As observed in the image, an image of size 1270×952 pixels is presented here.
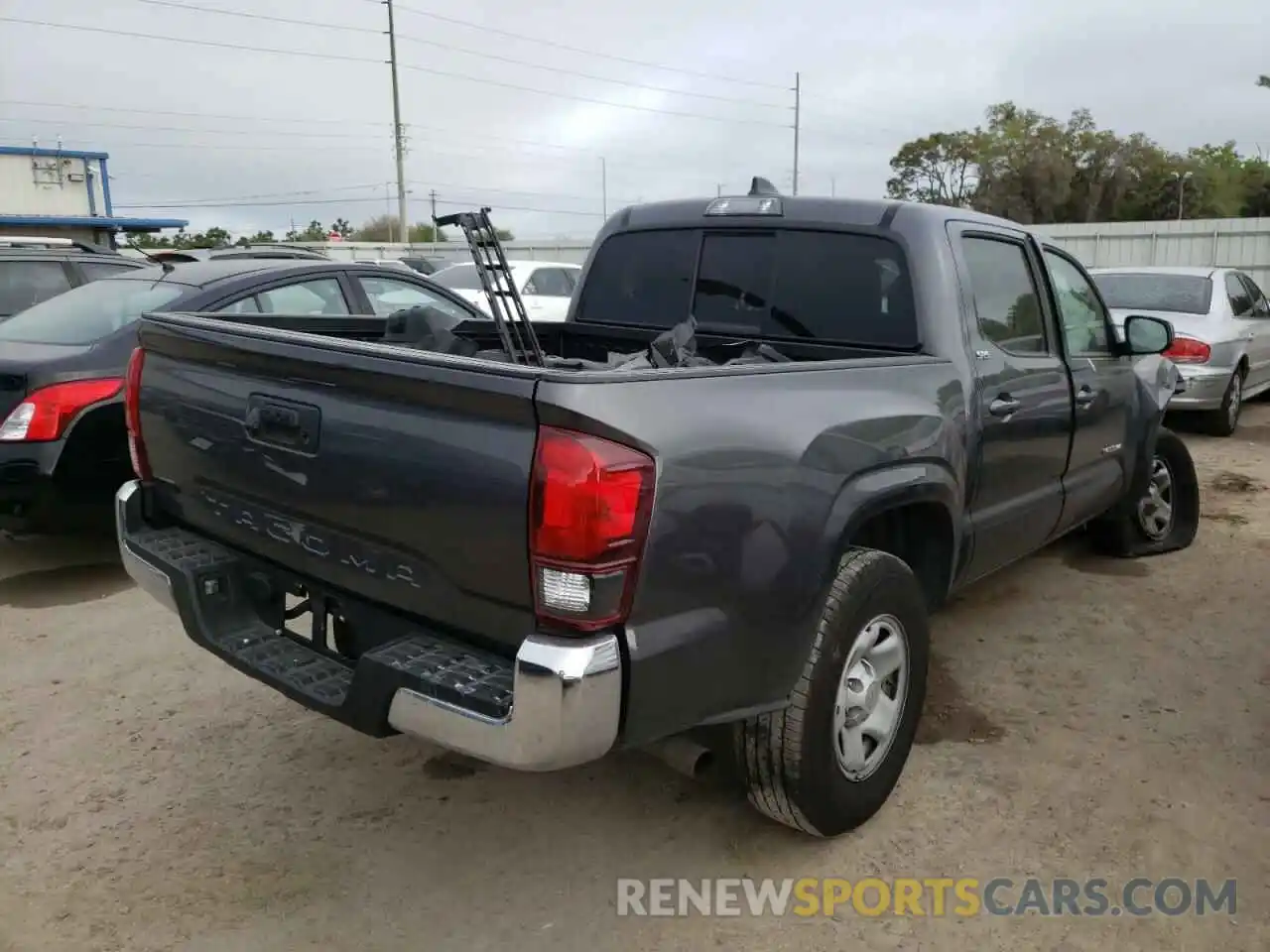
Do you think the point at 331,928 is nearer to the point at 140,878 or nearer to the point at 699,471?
the point at 140,878

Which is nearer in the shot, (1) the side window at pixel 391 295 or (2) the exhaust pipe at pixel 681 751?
(2) the exhaust pipe at pixel 681 751

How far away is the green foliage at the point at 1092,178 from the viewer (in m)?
51.3

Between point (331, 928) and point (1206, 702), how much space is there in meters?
3.28

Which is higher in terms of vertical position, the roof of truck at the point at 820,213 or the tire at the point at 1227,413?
the roof of truck at the point at 820,213

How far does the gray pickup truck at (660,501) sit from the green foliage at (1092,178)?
51.8 m

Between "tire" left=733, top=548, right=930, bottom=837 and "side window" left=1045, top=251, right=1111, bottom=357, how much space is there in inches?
74.4

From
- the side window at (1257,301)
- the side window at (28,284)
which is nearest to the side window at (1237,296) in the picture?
the side window at (1257,301)

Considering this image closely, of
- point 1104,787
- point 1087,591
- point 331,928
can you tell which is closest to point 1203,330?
point 1087,591

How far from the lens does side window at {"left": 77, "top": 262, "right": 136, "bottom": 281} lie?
7.11 meters

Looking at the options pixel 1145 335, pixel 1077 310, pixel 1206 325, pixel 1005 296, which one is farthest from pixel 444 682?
pixel 1206 325

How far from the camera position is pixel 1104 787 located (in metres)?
3.29

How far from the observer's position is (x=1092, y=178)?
52.9 meters

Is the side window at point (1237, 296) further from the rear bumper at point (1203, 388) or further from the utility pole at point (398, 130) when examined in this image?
the utility pole at point (398, 130)

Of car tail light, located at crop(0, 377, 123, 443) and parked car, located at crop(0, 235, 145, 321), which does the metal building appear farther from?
car tail light, located at crop(0, 377, 123, 443)
